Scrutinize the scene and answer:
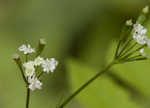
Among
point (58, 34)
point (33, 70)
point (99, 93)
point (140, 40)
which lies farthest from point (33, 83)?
point (58, 34)

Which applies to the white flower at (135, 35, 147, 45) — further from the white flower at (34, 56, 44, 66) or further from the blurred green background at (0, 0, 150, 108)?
the blurred green background at (0, 0, 150, 108)

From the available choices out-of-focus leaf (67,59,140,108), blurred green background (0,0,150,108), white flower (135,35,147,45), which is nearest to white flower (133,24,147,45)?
white flower (135,35,147,45)

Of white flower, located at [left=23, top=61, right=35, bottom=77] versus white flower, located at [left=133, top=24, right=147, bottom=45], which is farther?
white flower, located at [left=133, top=24, right=147, bottom=45]

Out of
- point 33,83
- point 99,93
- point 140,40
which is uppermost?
point 140,40

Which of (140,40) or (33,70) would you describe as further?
(140,40)

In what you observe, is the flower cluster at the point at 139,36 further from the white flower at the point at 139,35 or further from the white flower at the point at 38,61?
the white flower at the point at 38,61

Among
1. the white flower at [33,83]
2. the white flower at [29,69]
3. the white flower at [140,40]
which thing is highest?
the white flower at [140,40]

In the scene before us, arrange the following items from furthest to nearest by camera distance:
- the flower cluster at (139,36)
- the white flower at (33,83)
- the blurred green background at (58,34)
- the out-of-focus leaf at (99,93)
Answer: the blurred green background at (58,34) → the out-of-focus leaf at (99,93) → the flower cluster at (139,36) → the white flower at (33,83)

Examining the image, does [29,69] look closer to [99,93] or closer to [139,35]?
[139,35]

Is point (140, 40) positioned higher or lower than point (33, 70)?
higher

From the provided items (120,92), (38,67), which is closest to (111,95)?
(120,92)

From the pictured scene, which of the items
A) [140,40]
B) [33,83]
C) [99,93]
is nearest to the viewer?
[33,83]

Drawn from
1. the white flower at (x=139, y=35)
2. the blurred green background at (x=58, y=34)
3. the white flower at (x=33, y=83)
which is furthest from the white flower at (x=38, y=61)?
the blurred green background at (x=58, y=34)

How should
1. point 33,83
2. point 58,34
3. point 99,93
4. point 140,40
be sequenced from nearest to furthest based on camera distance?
point 33,83
point 140,40
point 99,93
point 58,34
